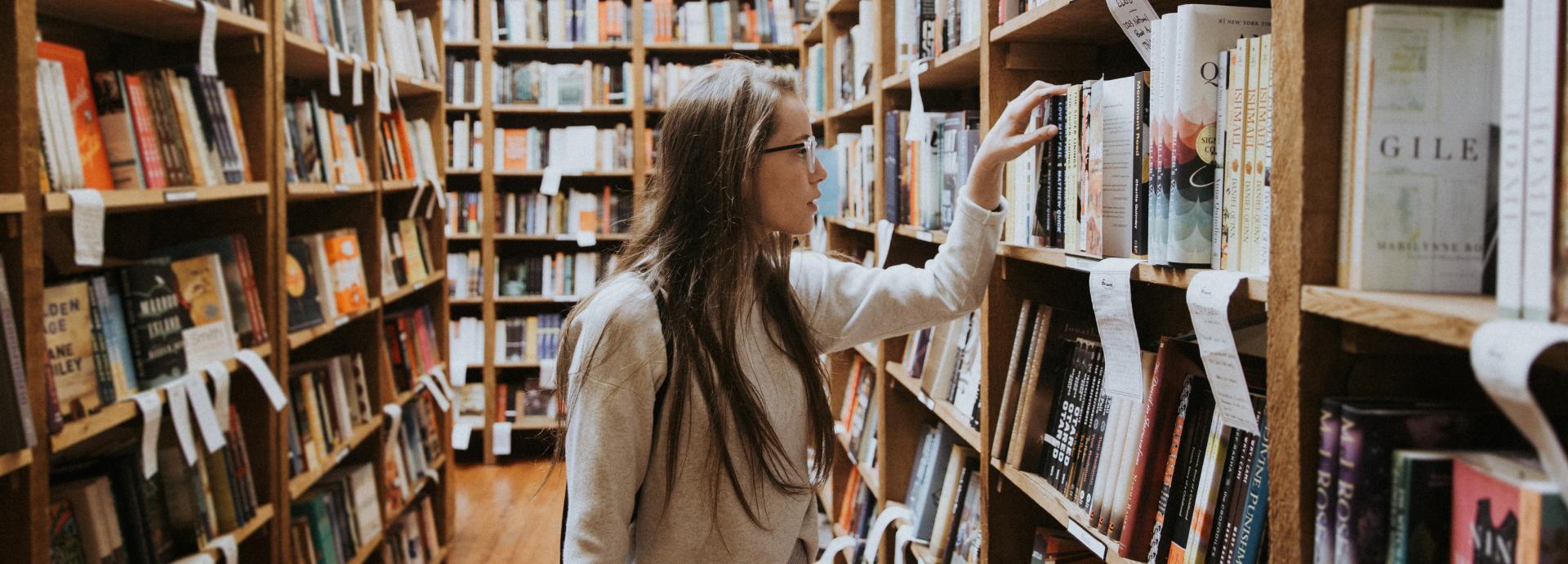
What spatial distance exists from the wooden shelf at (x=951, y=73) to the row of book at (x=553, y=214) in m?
3.11

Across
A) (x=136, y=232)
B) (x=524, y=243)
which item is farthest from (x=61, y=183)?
(x=524, y=243)

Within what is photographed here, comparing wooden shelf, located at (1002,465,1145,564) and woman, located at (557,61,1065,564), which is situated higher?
woman, located at (557,61,1065,564)

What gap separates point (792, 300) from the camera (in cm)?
152

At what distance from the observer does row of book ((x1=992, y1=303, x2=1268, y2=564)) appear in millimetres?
996

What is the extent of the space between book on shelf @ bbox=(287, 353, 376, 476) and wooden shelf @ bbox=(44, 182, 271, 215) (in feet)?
1.79

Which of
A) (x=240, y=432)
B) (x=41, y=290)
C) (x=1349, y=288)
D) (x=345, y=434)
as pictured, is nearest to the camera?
(x=1349, y=288)

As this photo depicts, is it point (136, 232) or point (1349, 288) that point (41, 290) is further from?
point (1349, 288)

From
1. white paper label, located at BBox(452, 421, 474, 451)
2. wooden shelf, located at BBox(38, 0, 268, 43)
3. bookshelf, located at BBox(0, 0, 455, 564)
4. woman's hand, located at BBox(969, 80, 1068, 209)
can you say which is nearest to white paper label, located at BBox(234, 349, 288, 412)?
bookshelf, located at BBox(0, 0, 455, 564)

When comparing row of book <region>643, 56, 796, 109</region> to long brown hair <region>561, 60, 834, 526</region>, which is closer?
long brown hair <region>561, 60, 834, 526</region>

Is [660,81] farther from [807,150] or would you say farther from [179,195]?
[807,150]

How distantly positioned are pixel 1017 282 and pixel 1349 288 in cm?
82

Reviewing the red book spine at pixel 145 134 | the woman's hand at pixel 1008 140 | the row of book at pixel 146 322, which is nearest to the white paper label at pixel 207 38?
the red book spine at pixel 145 134

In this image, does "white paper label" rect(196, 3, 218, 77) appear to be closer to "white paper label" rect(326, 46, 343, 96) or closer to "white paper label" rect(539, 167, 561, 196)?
"white paper label" rect(326, 46, 343, 96)

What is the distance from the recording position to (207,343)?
1.90m
